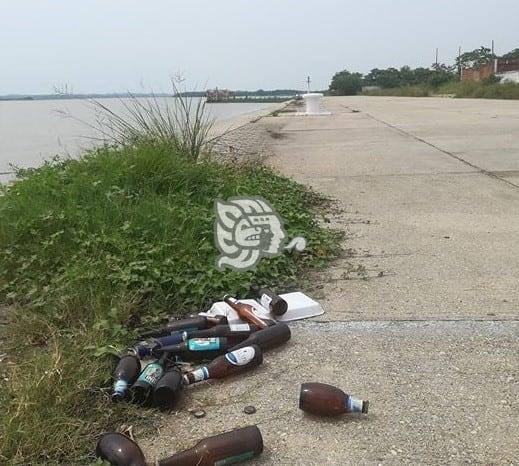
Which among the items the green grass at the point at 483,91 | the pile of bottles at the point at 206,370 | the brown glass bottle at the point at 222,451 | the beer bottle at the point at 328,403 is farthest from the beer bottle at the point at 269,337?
the green grass at the point at 483,91

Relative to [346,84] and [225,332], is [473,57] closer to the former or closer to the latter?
[346,84]

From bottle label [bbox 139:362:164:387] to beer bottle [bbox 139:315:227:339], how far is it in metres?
0.34

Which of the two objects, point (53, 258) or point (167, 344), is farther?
point (53, 258)

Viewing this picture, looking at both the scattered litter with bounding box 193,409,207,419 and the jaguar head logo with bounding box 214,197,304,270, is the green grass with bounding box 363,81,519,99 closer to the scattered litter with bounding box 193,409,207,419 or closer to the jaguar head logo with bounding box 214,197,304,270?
the jaguar head logo with bounding box 214,197,304,270

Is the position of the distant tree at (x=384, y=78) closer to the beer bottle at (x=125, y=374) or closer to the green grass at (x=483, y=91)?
the green grass at (x=483, y=91)

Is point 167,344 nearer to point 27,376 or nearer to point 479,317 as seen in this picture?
point 27,376

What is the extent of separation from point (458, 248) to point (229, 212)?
1603 millimetres

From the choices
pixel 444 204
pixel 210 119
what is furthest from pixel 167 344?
pixel 210 119

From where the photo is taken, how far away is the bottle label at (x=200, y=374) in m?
2.27

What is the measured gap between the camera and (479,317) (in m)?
2.73

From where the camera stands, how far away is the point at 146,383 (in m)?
2.12

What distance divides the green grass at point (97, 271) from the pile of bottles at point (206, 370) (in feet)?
0.30

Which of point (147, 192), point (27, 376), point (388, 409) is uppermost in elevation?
point (147, 192)

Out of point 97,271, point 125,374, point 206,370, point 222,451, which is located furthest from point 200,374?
point 97,271
